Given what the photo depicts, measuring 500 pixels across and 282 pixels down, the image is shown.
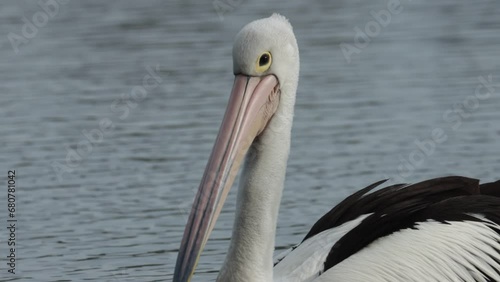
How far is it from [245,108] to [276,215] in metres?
0.51

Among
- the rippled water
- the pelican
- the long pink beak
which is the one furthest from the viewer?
the rippled water

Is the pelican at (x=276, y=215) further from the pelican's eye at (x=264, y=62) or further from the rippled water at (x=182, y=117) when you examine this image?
the rippled water at (x=182, y=117)

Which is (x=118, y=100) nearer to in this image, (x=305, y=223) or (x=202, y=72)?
(x=202, y=72)

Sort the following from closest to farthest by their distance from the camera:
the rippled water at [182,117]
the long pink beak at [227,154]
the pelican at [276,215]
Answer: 1. the long pink beak at [227,154]
2. the pelican at [276,215]
3. the rippled water at [182,117]

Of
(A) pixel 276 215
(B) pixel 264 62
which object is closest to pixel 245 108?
(B) pixel 264 62

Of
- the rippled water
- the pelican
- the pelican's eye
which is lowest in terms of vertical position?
the pelican

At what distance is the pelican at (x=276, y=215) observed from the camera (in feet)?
18.6

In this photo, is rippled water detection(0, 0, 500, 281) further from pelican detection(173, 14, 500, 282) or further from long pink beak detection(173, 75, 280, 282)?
long pink beak detection(173, 75, 280, 282)

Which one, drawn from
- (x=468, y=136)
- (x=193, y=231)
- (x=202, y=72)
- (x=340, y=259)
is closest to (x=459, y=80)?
(x=468, y=136)

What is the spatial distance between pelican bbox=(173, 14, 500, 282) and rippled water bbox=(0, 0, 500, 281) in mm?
1693

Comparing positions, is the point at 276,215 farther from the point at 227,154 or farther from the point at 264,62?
the point at 264,62

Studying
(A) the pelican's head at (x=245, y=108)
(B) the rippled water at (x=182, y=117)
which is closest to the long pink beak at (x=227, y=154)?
(A) the pelican's head at (x=245, y=108)

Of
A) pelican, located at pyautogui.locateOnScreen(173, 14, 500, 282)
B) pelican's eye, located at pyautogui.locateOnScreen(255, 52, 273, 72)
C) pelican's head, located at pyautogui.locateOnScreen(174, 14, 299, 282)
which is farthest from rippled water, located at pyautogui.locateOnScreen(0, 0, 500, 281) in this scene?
pelican's eye, located at pyautogui.locateOnScreen(255, 52, 273, 72)

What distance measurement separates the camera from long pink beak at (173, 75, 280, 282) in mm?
5477
